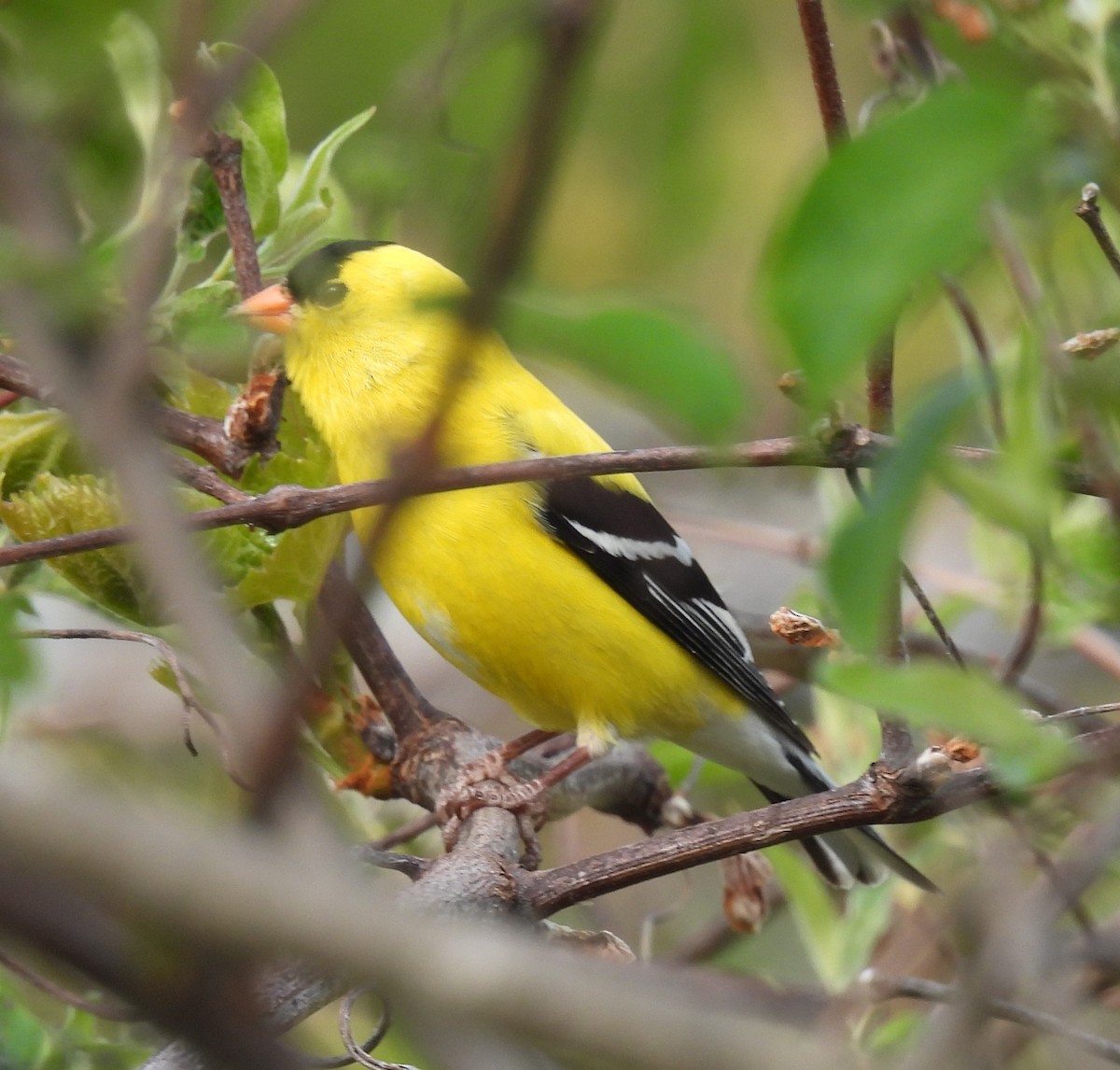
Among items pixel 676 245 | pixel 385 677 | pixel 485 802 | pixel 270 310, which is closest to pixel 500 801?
pixel 485 802

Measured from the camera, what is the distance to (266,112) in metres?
2.20

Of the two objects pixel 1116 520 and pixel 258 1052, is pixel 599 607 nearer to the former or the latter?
pixel 1116 520

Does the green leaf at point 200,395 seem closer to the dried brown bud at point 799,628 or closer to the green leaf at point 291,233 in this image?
the green leaf at point 291,233

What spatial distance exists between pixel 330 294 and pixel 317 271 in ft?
0.20

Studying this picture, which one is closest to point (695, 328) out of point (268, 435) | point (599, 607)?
point (268, 435)

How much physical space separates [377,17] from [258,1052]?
1420 mm

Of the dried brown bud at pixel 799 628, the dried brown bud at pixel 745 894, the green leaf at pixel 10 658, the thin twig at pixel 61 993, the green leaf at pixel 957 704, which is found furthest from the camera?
the dried brown bud at pixel 745 894

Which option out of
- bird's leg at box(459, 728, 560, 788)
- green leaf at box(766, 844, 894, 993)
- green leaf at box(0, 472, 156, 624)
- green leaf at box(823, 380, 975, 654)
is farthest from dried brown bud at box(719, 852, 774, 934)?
green leaf at box(823, 380, 975, 654)

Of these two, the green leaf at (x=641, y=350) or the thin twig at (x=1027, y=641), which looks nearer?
the green leaf at (x=641, y=350)

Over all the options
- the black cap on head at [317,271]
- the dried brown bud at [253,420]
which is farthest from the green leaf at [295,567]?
the black cap on head at [317,271]

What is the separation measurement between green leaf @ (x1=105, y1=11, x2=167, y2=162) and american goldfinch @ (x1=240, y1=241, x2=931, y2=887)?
1.35ft

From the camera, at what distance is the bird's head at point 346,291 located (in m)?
2.96

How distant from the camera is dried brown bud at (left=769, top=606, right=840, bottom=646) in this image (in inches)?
69.1

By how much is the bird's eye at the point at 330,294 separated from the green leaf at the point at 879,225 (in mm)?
2413
